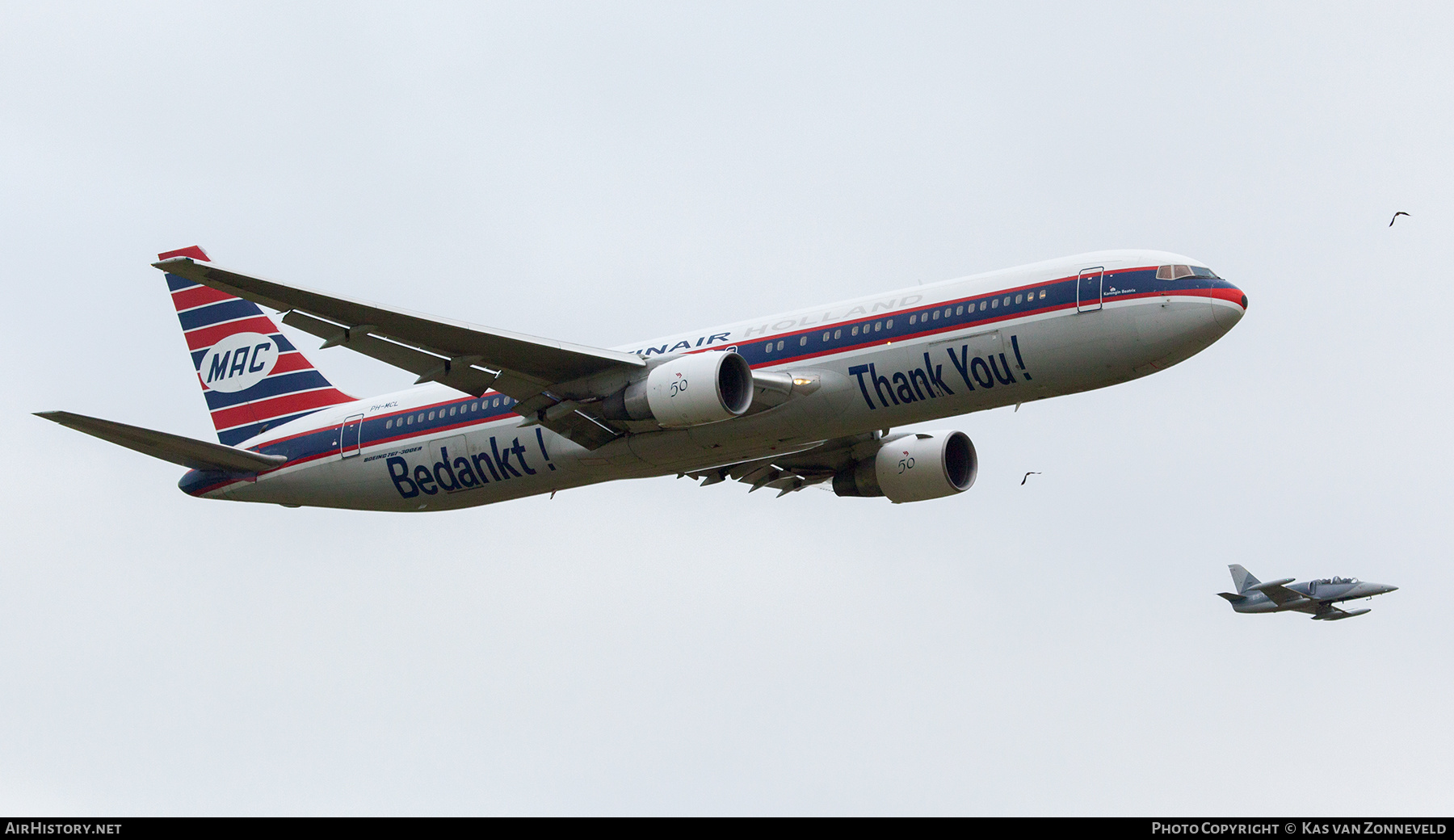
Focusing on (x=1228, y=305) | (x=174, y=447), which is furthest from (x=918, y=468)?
(x=174, y=447)

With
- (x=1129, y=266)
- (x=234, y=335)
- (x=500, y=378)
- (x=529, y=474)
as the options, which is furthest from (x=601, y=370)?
(x=234, y=335)

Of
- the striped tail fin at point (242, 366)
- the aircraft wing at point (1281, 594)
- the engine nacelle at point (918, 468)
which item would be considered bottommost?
the aircraft wing at point (1281, 594)

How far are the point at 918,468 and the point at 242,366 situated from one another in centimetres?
1982

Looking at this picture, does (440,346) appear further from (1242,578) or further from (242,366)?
(1242,578)

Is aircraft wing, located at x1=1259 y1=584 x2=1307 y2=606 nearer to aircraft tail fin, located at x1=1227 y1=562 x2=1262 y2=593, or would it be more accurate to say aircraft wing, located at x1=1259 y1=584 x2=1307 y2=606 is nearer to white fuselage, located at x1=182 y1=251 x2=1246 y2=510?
aircraft tail fin, located at x1=1227 y1=562 x2=1262 y2=593

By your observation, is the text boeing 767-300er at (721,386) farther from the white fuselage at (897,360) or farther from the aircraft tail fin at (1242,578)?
the aircraft tail fin at (1242,578)

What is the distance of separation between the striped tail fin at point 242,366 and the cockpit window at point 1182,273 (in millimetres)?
22190

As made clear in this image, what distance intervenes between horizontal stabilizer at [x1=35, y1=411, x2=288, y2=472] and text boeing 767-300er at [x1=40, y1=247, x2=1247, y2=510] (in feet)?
0.22

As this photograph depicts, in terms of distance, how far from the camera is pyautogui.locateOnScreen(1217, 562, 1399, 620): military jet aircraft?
52219 mm

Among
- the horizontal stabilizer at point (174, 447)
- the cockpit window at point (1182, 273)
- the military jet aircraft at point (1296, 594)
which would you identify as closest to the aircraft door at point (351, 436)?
the horizontal stabilizer at point (174, 447)

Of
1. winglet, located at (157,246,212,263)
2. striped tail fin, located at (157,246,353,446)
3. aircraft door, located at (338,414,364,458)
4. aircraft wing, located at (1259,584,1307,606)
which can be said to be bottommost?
aircraft wing, located at (1259,584,1307,606)

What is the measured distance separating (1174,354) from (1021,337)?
308 cm

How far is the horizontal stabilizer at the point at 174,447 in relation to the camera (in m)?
32.4

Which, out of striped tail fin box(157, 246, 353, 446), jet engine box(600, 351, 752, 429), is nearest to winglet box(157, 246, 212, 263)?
striped tail fin box(157, 246, 353, 446)
